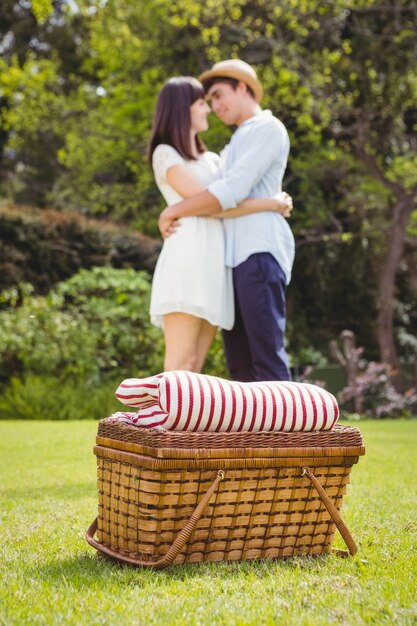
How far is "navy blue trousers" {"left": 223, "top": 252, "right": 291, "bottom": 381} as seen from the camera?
3.36 m

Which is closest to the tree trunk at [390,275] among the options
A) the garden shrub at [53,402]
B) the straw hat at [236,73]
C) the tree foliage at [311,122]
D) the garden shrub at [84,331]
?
the tree foliage at [311,122]

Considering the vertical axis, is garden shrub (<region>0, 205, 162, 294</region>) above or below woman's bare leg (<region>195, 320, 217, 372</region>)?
below

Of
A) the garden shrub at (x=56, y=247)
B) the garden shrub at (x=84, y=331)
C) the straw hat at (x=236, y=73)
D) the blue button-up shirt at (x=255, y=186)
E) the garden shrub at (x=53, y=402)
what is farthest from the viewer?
the garden shrub at (x=56, y=247)

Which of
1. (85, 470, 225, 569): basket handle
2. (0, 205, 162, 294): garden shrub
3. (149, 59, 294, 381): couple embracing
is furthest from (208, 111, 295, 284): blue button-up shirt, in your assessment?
(0, 205, 162, 294): garden shrub

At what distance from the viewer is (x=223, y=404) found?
2375mm

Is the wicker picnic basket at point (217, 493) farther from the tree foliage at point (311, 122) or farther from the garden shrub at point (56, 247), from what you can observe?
the tree foliage at point (311, 122)

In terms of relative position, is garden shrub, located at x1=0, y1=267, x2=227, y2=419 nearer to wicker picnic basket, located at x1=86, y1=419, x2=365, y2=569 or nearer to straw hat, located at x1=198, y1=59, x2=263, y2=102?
straw hat, located at x1=198, y1=59, x2=263, y2=102

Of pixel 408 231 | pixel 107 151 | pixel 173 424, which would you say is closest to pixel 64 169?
pixel 107 151

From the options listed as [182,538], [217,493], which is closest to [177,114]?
[217,493]

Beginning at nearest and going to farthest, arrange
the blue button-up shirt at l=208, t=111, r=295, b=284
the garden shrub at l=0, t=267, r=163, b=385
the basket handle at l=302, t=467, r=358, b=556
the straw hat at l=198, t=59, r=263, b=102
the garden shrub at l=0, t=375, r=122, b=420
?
1. the basket handle at l=302, t=467, r=358, b=556
2. the blue button-up shirt at l=208, t=111, r=295, b=284
3. the straw hat at l=198, t=59, r=263, b=102
4. the garden shrub at l=0, t=375, r=122, b=420
5. the garden shrub at l=0, t=267, r=163, b=385

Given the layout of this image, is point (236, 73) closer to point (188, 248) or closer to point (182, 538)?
point (188, 248)

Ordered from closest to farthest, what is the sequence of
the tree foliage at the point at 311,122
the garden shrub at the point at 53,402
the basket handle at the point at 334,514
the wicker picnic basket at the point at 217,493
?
the wicker picnic basket at the point at 217,493
the basket handle at the point at 334,514
the garden shrub at the point at 53,402
the tree foliage at the point at 311,122

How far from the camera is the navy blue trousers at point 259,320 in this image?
3.36m

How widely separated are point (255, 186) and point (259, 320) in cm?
61
